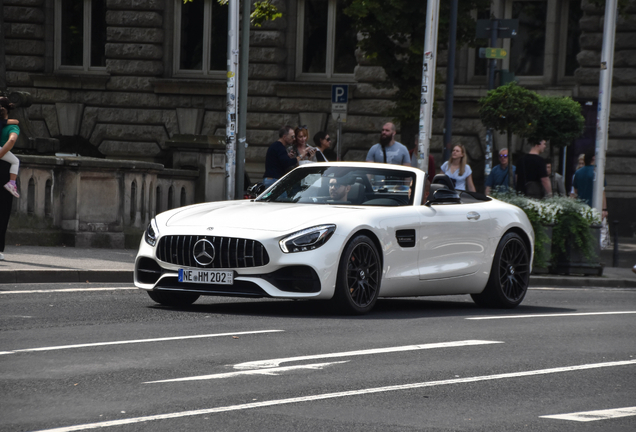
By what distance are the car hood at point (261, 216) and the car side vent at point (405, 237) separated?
45 cm

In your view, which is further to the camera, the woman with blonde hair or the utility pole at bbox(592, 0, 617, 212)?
the utility pole at bbox(592, 0, 617, 212)

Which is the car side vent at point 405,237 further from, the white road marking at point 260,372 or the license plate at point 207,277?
the white road marking at point 260,372

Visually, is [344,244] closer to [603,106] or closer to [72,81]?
[603,106]

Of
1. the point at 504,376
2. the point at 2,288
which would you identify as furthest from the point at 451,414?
the point at 2,288

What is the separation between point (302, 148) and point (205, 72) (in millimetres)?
15514

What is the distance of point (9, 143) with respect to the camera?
13.0 m

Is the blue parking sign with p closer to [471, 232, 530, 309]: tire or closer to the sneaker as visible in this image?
the sneaker

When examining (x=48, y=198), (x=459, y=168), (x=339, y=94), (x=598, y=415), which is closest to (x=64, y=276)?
(x=48, y=198)

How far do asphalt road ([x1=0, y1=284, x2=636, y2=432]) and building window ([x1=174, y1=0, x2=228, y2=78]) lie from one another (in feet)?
68.1

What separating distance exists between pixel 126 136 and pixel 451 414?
24.8m

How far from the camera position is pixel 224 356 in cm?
714

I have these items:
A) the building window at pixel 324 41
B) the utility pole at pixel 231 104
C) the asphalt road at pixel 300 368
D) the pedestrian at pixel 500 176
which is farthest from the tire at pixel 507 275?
the building window at pixel 324 41

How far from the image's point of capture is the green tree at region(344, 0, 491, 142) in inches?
861

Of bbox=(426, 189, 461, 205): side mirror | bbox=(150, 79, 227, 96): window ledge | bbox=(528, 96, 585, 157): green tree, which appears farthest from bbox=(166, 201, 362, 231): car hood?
bbox=(150, 79, 227, 96): window ledge
